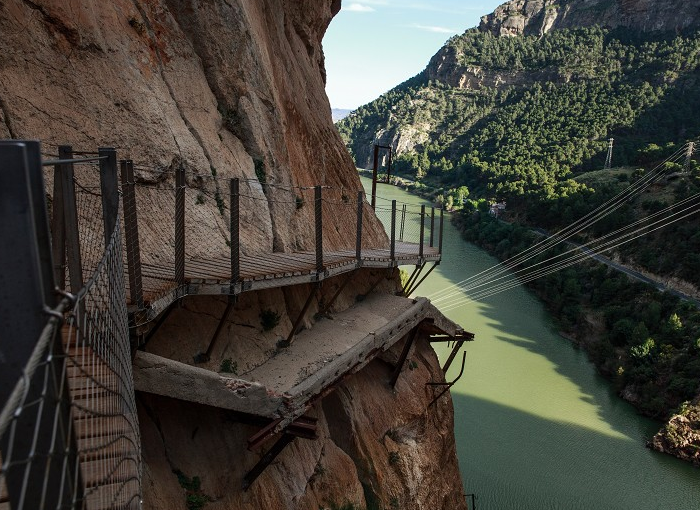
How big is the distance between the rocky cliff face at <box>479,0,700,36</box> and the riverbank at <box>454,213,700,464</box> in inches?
3912

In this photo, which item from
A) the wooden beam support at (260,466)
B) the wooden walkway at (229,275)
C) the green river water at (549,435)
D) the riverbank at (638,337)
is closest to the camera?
the wooden walkway at (229,275)

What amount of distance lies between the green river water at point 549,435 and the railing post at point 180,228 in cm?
1817

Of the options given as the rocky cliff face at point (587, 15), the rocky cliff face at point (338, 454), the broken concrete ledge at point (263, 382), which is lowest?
the rocky cliff face at point (338, 454)

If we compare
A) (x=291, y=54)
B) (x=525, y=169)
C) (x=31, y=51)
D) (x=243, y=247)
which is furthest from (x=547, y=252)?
(x=31, y=51)

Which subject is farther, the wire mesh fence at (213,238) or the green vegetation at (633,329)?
the green vegetation at (633,329)

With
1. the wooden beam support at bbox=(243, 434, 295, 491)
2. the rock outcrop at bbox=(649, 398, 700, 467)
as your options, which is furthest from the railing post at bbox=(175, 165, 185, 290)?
the rock outcrop at bbox=(649, 398, 700, 467)

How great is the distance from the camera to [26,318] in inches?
68.2

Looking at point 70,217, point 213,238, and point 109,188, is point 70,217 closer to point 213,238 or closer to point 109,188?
point 109,188

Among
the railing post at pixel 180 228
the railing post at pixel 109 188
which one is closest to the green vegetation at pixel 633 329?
the railing post at pixel 180 228

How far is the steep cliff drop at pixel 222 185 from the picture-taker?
280 inches

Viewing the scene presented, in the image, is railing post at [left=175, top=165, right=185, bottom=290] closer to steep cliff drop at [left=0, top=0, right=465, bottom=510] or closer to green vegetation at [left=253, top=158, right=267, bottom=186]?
steep cliff drop at [left=0, top=0, right=465, bottom=510]

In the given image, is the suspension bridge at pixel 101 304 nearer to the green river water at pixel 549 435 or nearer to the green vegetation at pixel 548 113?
the green river water at pixel 549 435

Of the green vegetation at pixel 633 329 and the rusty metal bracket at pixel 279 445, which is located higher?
the rusty metal bracket at pixel 279 445

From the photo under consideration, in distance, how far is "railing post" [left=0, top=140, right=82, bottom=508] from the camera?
5.52ft
